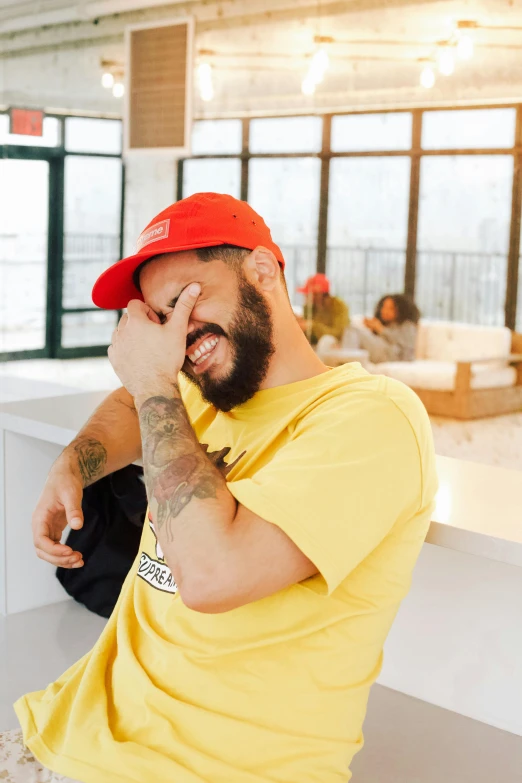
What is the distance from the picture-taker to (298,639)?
41.0 inches

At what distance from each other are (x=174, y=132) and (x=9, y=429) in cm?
349

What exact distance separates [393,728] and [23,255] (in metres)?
4.40

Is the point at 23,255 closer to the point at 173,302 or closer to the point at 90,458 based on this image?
the point at 90,458

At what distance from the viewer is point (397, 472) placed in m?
0.99

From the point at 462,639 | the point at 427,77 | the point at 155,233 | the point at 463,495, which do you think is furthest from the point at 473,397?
the point at 155,233

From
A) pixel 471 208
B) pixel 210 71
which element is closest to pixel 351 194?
pixel 471 208

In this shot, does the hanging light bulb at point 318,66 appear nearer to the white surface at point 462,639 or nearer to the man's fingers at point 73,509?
the white surface at point 462,639

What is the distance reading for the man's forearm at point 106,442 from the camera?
1.44 metres

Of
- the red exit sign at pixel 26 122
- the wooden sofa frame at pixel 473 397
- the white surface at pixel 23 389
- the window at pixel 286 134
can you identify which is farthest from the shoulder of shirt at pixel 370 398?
the red exit sign at pixel 26 122

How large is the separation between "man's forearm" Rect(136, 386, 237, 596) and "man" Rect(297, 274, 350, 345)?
12.5 ft

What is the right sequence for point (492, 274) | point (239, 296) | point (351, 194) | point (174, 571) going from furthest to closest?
point (351, 194) → point (492, 274) → point (239, 296) → point (174, 571)

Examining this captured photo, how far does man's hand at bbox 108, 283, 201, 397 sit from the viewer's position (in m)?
1.14

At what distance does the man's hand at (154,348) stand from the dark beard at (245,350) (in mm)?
41

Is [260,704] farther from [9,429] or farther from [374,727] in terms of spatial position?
[9,429]
